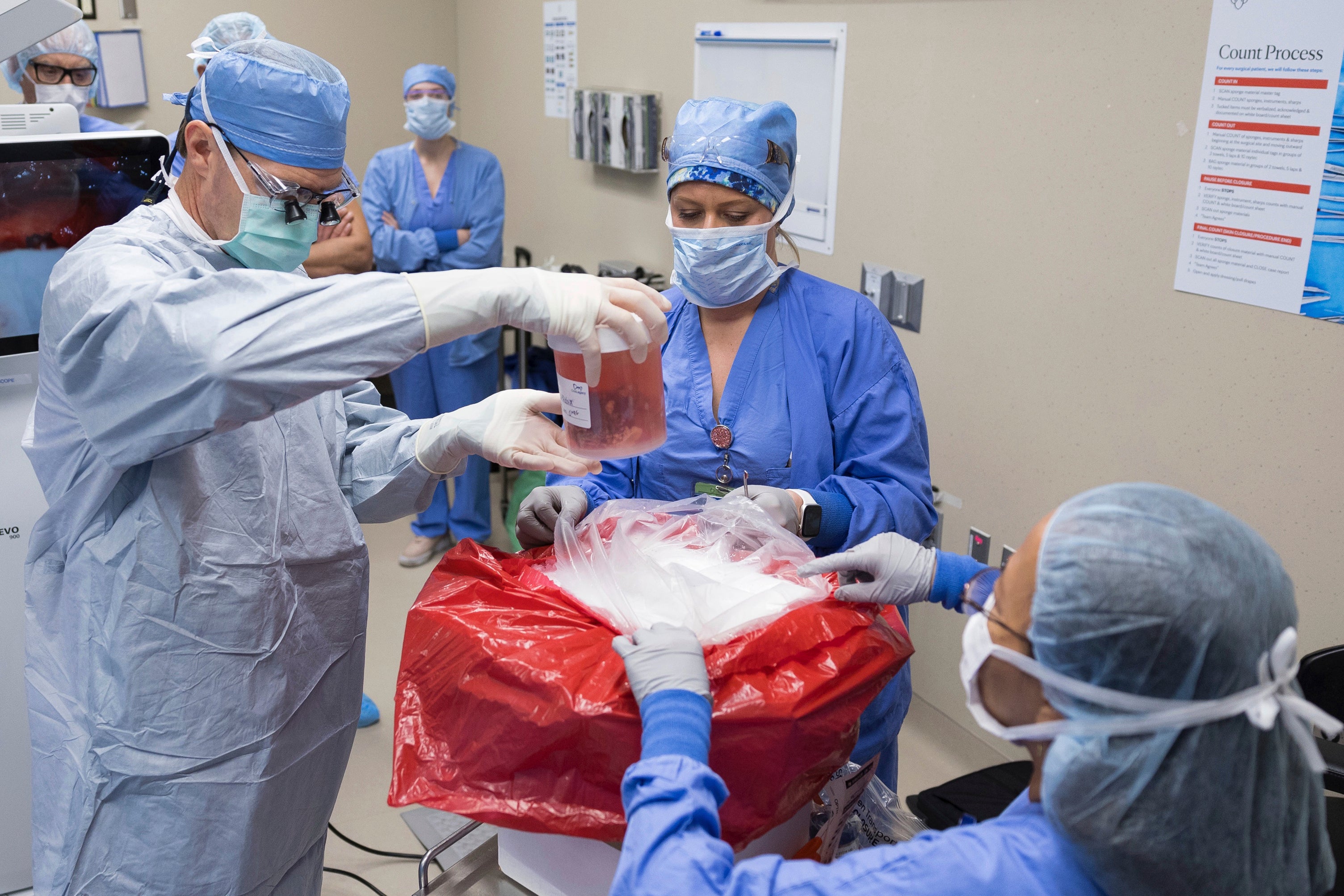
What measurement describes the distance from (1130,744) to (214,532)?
1.04 metres

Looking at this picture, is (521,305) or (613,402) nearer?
(521,305)

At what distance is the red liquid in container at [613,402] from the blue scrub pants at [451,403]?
246 centimetres

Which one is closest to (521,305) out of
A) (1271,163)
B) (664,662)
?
(664,662)

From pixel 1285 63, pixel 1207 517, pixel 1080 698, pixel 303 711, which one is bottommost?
pixel 303 711

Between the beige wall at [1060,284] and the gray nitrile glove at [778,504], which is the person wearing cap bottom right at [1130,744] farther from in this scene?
the beige wall at [1060,284]

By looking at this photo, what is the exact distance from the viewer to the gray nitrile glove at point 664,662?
36.7 inches

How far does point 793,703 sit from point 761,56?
254cm

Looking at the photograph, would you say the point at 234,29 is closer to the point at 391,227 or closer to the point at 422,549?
the point at 391,227

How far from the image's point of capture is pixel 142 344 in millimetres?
975

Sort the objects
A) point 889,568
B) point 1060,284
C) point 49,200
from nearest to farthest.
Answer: point 889,568, point 49,200, point 1060,284

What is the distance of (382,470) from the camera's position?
1.45 meters

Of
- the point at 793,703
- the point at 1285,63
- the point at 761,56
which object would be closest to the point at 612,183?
the point at 761,56

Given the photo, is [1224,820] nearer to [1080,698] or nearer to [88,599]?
[1080,698]

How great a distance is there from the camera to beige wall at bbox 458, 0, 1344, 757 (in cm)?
191
